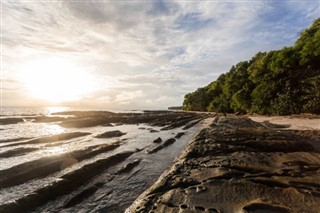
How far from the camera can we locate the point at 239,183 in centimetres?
704

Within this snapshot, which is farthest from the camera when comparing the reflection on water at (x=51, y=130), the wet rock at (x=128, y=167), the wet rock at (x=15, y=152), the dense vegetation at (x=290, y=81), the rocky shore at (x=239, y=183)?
the dense vegetation at (x=290, y=81)

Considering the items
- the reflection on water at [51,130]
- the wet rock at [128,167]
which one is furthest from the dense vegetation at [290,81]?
the reflection on water at [51,130]

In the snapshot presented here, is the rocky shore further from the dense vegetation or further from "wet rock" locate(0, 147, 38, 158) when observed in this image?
the dense vegetation

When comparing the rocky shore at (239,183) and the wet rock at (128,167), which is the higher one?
the rocky shore at (239,183)

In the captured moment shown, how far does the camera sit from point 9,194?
9633mm

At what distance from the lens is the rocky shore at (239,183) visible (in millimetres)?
5793

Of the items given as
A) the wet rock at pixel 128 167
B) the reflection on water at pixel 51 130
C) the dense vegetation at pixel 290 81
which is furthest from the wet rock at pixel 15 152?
the dense vegetation at pixel 290 81

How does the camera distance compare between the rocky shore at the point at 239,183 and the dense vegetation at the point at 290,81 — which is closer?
the rocky shore at the point at 239,183

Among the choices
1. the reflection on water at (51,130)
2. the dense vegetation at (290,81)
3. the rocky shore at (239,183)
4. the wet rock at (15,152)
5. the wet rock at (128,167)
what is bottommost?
the wet rock at (128,167)

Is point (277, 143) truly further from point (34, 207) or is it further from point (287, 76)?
point (287, 76)

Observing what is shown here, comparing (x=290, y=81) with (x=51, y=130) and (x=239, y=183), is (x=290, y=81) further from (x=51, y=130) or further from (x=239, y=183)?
(x=239, y=183)

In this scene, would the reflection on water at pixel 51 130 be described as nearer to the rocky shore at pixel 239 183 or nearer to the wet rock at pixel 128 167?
the wet rock at pixel 128 167

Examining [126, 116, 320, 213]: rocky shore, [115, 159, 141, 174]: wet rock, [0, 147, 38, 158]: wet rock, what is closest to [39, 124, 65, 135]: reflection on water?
[0, 147, 38, 158]: wet rock

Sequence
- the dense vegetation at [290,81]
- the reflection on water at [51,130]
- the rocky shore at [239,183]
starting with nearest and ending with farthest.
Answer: the rocky shore at [239,183] → the reflection on water at [51,130] → the dense vegetation at [290,81]
